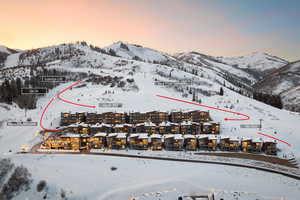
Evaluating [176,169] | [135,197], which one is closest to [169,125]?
[176,169]

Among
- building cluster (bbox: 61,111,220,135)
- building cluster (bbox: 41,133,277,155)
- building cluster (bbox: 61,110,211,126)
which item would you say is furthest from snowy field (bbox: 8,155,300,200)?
building cluster (bbox: 61,110,211,126)

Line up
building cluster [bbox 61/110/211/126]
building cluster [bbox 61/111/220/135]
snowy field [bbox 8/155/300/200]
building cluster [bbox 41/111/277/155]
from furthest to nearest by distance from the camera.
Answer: building cluster [bbox 61/110/211/126]
building cluster [bbox 61/111/220/135]
building cluster [bbox 41/111/277/155]
snowy field [bbox 8/155/300/200]

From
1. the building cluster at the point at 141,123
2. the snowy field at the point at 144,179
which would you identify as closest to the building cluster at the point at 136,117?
the building cluster at the point at 141,123

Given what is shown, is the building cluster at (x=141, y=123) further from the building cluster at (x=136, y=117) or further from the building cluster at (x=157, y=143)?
the building cluster at (x=157, y=143)

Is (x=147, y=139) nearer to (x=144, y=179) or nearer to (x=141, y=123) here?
(x=141, y=123)

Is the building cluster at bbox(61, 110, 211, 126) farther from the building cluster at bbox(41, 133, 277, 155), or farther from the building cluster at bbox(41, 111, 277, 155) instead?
the building cluster at bbox(41, 133, 277, 155)

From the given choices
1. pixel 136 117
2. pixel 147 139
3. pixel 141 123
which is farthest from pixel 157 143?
pixel 136 117

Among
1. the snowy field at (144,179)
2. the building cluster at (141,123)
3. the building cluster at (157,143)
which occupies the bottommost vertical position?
the snowy field at (144,179)

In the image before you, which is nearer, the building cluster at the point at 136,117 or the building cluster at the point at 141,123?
the building cluster at the point at 141,123
